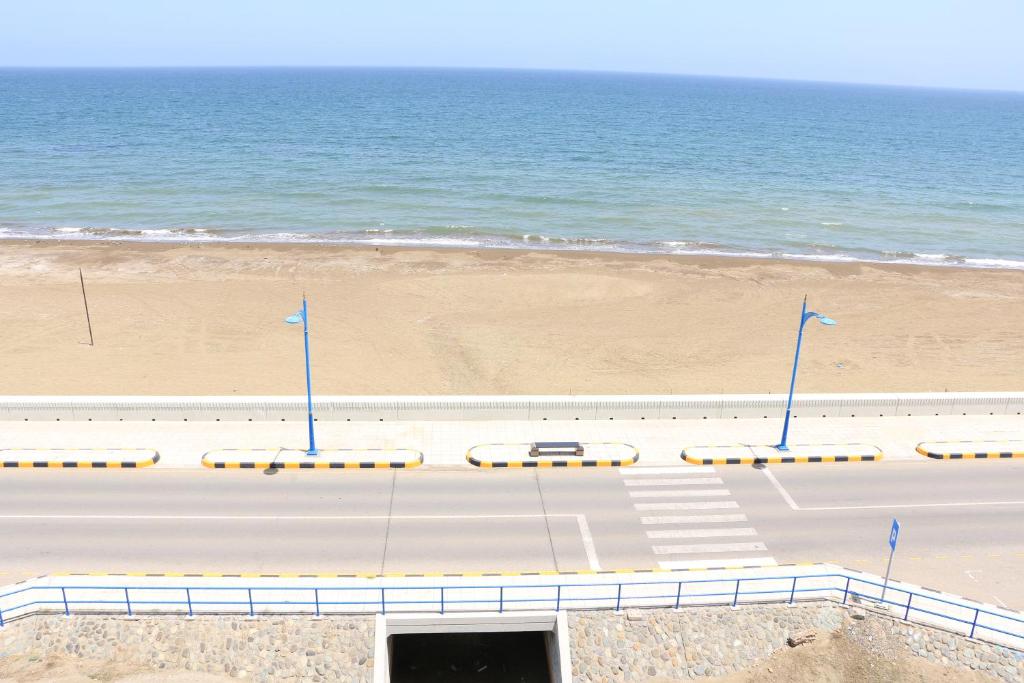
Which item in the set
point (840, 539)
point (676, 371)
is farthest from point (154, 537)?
point (676, 371)

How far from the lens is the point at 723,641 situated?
17.0m

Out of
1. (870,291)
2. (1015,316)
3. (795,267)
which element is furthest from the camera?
(795,267)

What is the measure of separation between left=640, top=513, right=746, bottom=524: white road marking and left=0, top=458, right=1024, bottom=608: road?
0.05 meters

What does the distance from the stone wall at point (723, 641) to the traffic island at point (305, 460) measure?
959 centimetres

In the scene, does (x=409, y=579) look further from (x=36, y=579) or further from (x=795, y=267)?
(x=795, y=267)

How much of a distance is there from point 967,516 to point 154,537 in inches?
971

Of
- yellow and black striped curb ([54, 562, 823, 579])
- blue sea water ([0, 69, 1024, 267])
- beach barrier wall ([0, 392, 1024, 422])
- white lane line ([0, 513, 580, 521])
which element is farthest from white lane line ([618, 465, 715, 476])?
blue sea water ([0, 69, 1024, 267])

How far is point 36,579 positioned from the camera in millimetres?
17828

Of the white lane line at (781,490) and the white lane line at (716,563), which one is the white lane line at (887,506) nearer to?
the white lane line at (781,490)

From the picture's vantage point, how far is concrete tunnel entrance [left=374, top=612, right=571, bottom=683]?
1694cm

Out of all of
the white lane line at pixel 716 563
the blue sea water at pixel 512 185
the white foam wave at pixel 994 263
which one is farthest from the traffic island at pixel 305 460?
the white foam wave at pixel 994 263

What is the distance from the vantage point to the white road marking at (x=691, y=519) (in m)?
21.9

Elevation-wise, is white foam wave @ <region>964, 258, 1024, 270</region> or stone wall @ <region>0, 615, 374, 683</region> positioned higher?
white foam wave @ <region>964, 258, 1024, 270</region>

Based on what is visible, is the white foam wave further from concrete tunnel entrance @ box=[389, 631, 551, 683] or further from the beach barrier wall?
concrete tunnel entrance @ box=[389, 631, 551, 683]
